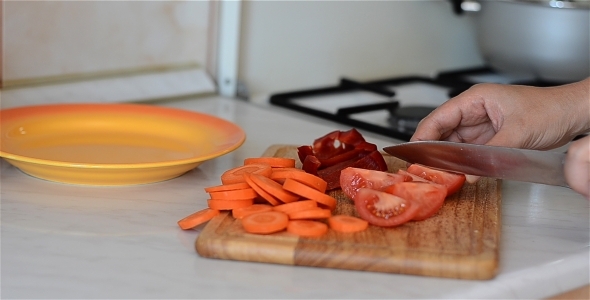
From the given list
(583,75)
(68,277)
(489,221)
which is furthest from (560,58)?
(68,277)

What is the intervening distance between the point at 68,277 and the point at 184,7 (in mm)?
857

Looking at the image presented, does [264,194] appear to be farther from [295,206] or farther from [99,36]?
[99,36]

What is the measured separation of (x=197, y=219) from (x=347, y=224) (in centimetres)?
16

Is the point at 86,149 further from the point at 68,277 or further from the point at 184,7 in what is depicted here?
the point at 184,7

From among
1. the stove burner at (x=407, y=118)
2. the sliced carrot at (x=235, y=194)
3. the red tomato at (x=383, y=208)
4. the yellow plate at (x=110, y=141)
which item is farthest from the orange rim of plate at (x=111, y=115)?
the stove burner at (x=407, y=118)

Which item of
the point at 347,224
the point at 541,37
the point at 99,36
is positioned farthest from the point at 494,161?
the point at 99,36

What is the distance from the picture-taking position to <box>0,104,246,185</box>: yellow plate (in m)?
0.94

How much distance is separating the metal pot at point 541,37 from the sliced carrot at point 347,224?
81 centimetres

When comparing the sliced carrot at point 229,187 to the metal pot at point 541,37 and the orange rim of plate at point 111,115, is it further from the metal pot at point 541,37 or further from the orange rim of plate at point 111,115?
the metal pot at point 541,37

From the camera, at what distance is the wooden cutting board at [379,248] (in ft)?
2.49

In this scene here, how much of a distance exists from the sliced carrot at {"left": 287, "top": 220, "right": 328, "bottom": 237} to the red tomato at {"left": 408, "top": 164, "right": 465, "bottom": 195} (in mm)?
189

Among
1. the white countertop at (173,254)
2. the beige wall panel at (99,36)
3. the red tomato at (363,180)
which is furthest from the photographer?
the beige wall panel at (99,36)

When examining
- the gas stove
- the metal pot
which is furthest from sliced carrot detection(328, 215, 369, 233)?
the metal pot

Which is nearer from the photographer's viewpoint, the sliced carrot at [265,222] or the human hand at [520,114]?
the sliced carrot at [265,222]
